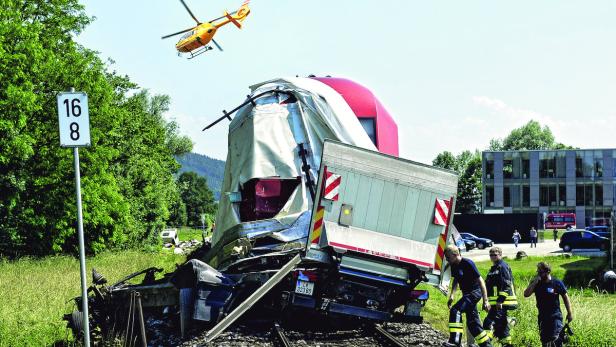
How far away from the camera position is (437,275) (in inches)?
513

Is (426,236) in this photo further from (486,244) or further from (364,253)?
(486,244)

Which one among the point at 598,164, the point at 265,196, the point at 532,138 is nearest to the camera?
the point at 265,196

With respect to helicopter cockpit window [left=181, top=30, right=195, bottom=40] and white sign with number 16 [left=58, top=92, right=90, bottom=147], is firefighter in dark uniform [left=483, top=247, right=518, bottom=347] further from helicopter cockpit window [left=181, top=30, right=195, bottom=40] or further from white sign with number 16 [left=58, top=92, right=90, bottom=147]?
helicopter cockpit window [left=181, top=30, right=195, bottom=40]

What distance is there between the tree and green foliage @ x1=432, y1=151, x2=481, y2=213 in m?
50.8

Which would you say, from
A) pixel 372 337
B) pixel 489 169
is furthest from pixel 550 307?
pixel 489 169

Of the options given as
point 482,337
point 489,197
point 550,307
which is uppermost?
point 489,197

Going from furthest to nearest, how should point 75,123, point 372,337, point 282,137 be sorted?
point 282,137 < point 372,337 < point 75,123

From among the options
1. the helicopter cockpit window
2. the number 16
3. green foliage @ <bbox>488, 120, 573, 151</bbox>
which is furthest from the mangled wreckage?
green foliage @ <bbox>488, 120, 573, 151</bbox>

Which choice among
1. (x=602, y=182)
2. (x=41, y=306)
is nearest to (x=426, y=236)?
(x=41, y=306)

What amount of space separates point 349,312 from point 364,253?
3.90 ft

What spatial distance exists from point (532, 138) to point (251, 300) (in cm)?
14057

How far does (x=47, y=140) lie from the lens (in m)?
38.0

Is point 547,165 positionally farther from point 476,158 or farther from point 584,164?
point 476,158

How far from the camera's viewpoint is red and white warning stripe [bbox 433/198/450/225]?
1280 centimetres
